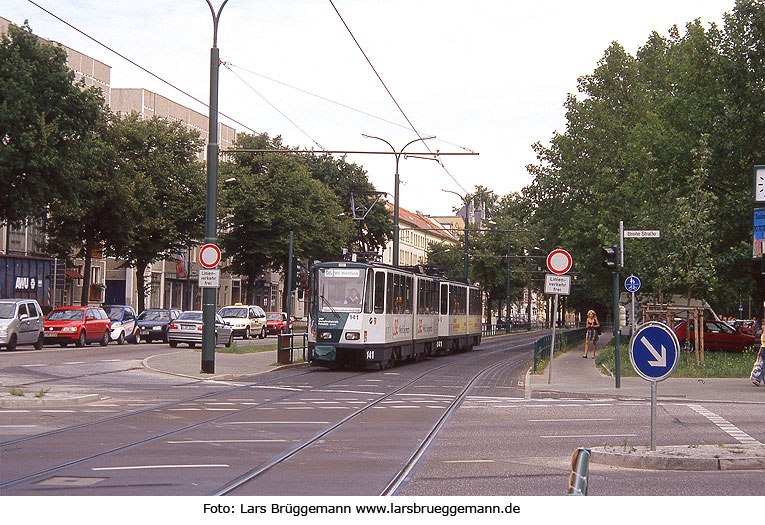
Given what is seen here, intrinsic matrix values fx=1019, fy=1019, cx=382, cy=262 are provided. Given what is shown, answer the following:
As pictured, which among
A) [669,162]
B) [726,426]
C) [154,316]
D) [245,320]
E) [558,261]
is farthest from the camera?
[245,320]

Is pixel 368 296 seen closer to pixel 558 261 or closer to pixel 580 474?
pixel 558 261

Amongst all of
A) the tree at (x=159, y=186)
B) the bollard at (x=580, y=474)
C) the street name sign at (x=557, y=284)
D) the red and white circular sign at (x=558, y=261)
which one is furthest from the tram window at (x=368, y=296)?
the tree at (x=159, y=186)

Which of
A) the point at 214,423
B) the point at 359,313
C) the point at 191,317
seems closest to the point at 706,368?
the point at 359,313

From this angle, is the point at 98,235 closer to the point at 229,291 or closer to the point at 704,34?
the point at 704,34

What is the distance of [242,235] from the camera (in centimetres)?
6825

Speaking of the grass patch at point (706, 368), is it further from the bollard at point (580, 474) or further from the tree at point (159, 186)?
the tree at point (159, 186)

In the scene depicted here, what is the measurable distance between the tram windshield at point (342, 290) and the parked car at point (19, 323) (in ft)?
40.6

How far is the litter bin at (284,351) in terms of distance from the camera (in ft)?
98.6

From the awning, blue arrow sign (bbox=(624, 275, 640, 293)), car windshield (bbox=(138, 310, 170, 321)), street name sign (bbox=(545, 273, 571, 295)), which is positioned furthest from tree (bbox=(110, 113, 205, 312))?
street name sign (bbox=(545, 273, 571, 295))

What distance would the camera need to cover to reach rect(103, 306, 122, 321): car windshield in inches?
1796

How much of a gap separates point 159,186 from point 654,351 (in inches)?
1752

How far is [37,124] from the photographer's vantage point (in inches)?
1585

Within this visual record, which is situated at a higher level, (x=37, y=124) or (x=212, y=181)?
(x=37, y=124)
